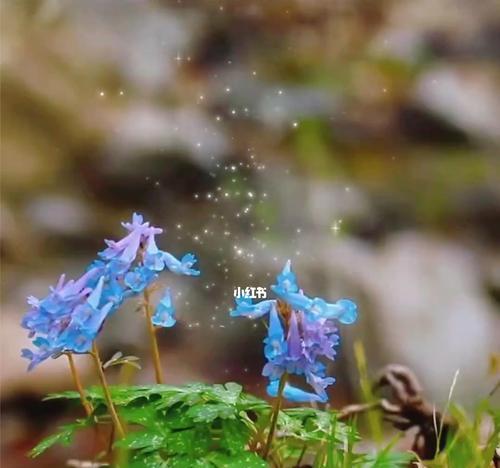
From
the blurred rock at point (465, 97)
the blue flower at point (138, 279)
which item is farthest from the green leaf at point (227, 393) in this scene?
the blurred rock at point (465, 97)

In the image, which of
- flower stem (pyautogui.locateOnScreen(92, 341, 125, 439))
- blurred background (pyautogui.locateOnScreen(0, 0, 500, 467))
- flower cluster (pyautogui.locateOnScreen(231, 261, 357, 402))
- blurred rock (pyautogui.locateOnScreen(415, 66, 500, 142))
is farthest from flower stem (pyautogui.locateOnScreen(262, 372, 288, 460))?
blurred rock (pyautogui.locateOnScreen(415, 66, 500, 142))

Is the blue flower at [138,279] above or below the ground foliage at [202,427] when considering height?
above

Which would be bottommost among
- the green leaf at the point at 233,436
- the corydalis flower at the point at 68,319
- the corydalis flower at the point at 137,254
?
the green leaf at the point at 233,436

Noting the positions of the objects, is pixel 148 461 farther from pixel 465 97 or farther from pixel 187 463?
pixel 465 97

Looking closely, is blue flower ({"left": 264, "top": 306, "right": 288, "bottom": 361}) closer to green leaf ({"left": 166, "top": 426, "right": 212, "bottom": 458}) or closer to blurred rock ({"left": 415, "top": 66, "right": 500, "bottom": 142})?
green leaf ({"left": 166, "top": 426, "right": 212, "bottom": 458})

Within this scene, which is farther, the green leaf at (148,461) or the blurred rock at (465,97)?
the blurred rock at (465,97)

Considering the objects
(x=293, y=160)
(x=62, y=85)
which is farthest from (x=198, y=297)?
(x=62, y=85)

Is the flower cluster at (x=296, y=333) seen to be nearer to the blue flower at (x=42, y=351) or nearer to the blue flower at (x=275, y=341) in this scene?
the blue flower at (x=275, y=341)
